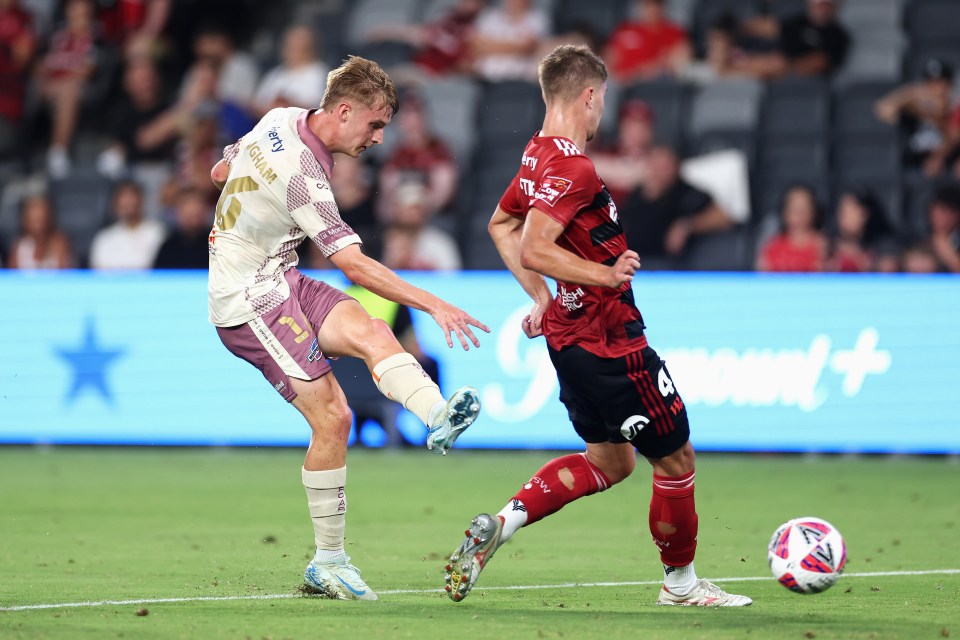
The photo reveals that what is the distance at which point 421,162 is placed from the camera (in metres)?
14.9

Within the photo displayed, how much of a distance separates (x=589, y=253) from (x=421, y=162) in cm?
902

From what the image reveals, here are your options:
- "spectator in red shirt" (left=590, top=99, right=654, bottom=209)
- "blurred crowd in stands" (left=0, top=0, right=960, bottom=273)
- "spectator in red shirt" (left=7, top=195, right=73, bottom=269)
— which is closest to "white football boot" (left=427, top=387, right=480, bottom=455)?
"blurred crowd in stands" (left=0, top=0, right=960, bottom=273)

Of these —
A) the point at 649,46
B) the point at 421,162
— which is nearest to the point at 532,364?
the point at 421,162

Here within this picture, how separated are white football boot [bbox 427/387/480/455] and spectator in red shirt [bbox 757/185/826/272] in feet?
25.8

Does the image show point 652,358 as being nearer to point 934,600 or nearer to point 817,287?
point 934,600

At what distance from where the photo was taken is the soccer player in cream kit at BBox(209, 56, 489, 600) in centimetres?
625

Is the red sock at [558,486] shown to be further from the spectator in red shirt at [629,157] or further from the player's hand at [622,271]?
the spectator in red shirt at [629,157]

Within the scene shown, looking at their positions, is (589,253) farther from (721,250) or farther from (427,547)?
(721,250)

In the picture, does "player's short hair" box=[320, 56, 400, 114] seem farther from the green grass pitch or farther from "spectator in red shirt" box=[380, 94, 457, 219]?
"spectator in red shirt" box=[380, 94, 457, 219]

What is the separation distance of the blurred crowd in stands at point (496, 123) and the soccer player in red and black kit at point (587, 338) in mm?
7286

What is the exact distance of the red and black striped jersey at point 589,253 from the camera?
234 inches

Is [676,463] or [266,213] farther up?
[266,213]

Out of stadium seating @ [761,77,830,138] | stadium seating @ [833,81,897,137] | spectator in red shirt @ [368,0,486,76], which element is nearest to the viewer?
stadium seating @ [833,81,897,137]

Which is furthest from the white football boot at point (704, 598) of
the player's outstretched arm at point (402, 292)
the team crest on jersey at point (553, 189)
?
the team crest on jersey at point (553, 189)
